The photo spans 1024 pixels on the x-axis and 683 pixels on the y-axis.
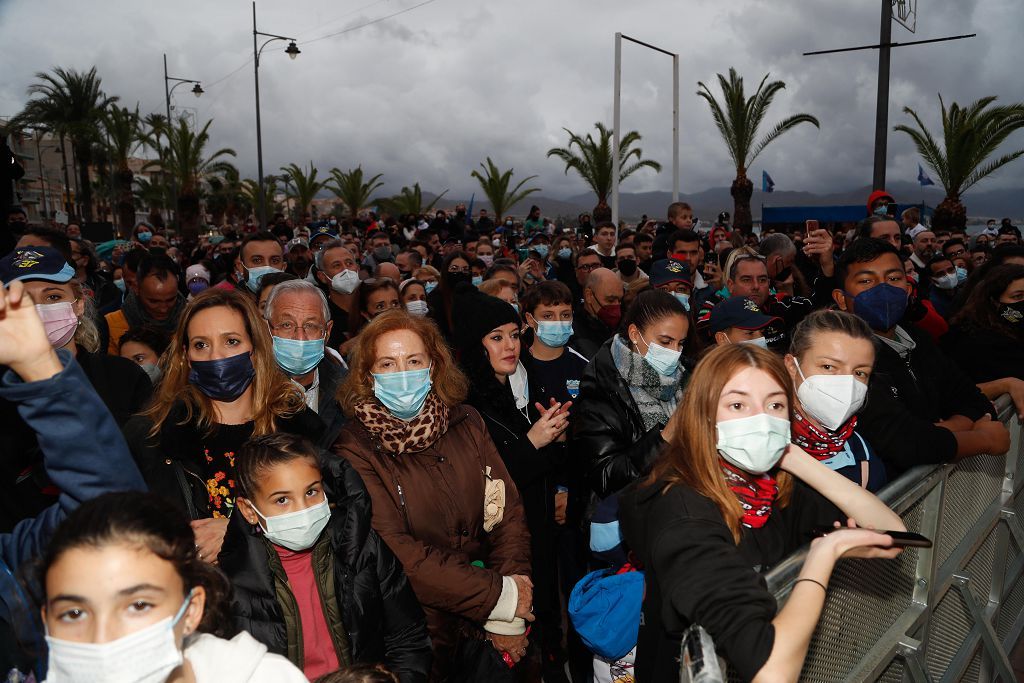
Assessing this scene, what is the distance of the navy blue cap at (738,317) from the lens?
415cm

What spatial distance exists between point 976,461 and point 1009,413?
0.62 meters

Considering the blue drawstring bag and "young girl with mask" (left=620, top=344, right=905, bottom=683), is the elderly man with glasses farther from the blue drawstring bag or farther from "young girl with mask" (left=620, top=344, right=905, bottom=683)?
"young girl with mask" (left=620, top=344, right=905, bottom=683)

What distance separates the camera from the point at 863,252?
392 cm

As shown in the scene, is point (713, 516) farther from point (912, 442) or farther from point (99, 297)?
point (99, 297)

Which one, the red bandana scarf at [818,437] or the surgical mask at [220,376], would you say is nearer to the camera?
the red bandana scarf at [818,437]

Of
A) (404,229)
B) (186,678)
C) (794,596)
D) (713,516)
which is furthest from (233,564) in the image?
(404,229)

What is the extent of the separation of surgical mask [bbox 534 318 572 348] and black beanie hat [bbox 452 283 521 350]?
25.5 inches

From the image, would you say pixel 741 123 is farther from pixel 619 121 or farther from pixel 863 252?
pixel 863 252

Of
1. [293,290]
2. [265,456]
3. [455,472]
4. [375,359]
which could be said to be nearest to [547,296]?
[293,290]

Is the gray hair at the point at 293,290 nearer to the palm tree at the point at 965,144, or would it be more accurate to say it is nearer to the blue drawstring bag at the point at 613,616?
the blue drawstring bag at the point at 613,616

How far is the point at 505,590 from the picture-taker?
2.96 metres

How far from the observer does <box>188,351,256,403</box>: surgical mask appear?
3.02 meters

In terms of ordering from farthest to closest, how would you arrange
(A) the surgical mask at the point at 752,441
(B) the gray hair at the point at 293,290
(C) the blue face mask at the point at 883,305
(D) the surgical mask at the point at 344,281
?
1. (D) the surgical mask at the point at 344,281
2. (B) the gray hair at the point at 293,290
3. (C) the blue face mask at the point at 883,305
4. (A) the surgical mask at the point at 752,441

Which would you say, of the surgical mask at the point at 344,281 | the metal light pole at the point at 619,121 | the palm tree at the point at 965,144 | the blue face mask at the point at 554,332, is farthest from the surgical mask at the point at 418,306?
the palm tree at the point at 965,144
